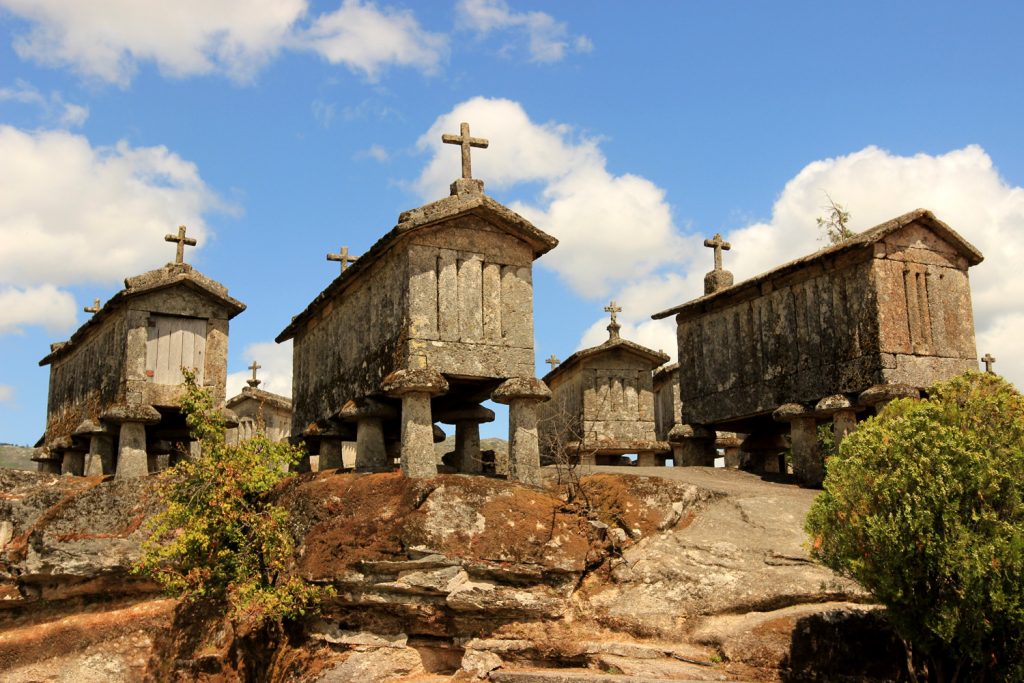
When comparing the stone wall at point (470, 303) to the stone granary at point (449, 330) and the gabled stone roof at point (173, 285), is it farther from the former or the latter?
the gabled stone roof at point (173, 285)

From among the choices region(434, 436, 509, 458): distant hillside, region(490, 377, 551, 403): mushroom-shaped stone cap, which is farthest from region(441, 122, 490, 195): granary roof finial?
region(434, 436, 509, 458): distant hillside

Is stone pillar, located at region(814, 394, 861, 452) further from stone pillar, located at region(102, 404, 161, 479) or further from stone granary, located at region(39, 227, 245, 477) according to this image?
stone pillar, located at region(102, 404, 161, 479)

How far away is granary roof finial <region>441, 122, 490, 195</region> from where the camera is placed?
1374cm

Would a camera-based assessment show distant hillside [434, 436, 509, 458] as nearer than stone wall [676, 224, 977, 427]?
No

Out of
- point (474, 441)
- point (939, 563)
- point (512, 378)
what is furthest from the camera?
point (474, 441)

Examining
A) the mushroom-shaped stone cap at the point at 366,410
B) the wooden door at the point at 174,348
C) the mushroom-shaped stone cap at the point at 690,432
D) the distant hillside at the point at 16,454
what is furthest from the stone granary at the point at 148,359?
the distant hillside at the point at 16,454

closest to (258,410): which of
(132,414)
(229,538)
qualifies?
(132,414)

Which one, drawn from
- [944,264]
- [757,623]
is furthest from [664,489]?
[944,264]

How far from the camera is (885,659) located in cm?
1012

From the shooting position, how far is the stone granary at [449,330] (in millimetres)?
12516

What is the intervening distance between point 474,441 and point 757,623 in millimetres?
5413

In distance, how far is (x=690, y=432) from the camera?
18.0m

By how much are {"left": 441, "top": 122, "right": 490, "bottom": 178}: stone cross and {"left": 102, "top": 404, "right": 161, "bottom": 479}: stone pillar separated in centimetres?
651

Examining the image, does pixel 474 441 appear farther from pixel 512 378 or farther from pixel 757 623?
pixel 757 623
